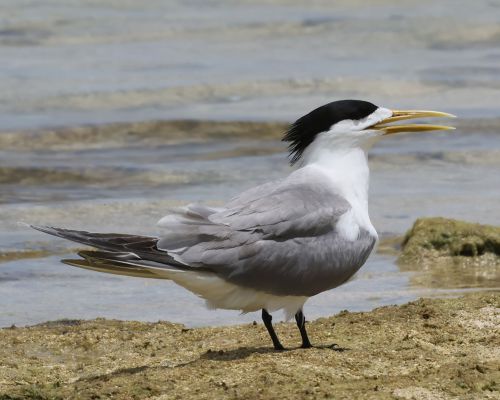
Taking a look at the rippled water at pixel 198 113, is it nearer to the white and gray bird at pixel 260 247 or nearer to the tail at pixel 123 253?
the white and gray bird at pixel 260 247

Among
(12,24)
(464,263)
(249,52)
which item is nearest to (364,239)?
(464,263)

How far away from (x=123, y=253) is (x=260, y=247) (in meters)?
0.61

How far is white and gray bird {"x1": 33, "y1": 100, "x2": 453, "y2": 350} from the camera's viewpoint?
559 cm

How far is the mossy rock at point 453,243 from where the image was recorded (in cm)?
841

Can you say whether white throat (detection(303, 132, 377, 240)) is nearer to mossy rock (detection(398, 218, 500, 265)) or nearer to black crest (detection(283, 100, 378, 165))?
black crest (detection(283, 100, 378, 165))

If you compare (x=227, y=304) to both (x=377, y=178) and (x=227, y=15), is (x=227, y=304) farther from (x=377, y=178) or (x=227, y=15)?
(x=227, y=15)

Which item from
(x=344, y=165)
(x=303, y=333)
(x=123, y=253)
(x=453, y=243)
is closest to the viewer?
(x=123, y=253)

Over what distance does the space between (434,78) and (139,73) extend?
11.5 ft

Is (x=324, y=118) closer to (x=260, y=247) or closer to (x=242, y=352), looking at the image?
(x=260, y=247)

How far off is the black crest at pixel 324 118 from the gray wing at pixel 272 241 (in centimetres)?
45

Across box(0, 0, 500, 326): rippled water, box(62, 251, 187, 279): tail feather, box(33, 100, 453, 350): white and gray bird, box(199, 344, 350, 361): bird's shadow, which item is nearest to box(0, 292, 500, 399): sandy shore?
box(199, 344, 350, 361): bird's shadow

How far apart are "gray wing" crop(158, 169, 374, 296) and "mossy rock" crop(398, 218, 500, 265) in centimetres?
257

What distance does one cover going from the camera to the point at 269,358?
18.2 ft

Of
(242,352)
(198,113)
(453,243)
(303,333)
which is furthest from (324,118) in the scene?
(198,113)
